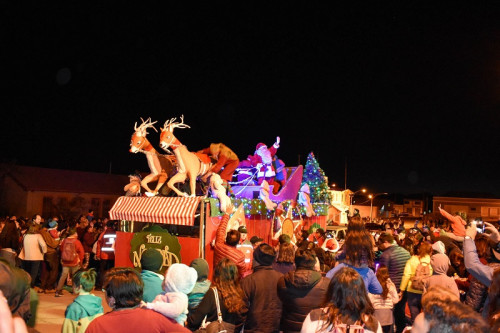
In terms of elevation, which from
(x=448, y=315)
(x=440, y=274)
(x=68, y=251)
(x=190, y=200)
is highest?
(x=190, y=200)

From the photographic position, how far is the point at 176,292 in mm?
3844

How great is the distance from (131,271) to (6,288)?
1073 mm

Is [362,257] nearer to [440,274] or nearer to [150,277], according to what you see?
[440,274]

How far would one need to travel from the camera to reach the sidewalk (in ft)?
27.4

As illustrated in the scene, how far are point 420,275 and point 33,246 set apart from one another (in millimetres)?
9231

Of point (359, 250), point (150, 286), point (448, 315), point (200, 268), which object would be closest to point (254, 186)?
point (359, 250)

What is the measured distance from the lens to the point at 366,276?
16.6 ft

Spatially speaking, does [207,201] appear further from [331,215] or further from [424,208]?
[424,208]

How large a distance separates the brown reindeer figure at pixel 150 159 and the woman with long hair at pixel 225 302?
294 inches

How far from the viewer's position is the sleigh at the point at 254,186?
15500 millimetres

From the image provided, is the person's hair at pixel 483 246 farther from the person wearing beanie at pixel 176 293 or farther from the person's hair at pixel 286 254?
the person wearing beanie at pixel 176 293

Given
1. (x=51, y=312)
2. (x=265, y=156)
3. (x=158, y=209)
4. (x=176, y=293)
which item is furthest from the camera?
(x=265, y=156)

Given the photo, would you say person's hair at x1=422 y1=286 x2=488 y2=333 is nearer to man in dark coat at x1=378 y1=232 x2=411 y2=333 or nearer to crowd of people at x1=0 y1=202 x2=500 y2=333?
crowd of people at x1=0 y1=202 x2=500 y2=333


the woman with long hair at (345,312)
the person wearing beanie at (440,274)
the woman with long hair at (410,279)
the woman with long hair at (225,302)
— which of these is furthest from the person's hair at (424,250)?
the woman with long hair at (345,312)
